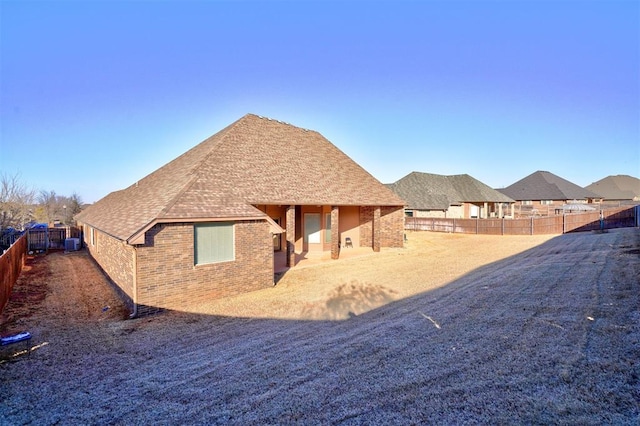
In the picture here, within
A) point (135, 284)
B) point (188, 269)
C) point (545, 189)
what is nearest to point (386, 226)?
point (188, 269)

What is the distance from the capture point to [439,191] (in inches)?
1432

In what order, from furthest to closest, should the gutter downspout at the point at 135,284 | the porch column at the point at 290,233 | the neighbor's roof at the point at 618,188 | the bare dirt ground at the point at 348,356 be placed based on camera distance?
the neighbor's roof at the point at 618,188, the porch column at the point at 290,233, the gutter downspout at the point at 135,284, the bare dirt ground at the point at 348,356

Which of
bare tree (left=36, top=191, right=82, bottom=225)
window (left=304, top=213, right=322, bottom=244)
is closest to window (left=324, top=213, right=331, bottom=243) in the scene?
window (left=304, top=213, right=322, bottom=244)

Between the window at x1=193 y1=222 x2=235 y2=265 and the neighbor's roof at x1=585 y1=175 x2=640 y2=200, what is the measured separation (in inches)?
3144

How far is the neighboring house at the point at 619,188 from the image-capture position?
63.2 metres

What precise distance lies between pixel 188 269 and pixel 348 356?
6264 millimetres

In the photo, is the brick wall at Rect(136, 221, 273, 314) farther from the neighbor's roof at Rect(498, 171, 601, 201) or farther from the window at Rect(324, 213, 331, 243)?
the neighbor's roof at Rect(498, 171, 601, 201)

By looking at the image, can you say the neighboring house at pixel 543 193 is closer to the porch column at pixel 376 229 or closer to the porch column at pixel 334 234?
the porch column at pixel 376 229

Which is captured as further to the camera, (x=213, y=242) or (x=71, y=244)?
(x=71, y=244)

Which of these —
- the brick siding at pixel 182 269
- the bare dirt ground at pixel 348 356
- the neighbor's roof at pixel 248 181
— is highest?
the neighbor's roof at pixel 248 181

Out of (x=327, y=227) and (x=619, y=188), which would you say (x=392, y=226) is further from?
(x=619, y=188)

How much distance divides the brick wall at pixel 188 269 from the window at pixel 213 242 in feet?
0.58

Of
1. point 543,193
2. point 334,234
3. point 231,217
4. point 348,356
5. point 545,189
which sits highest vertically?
point 545,189

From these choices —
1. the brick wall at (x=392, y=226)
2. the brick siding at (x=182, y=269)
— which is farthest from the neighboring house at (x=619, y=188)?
the brick siding at (x=182, y=269)
